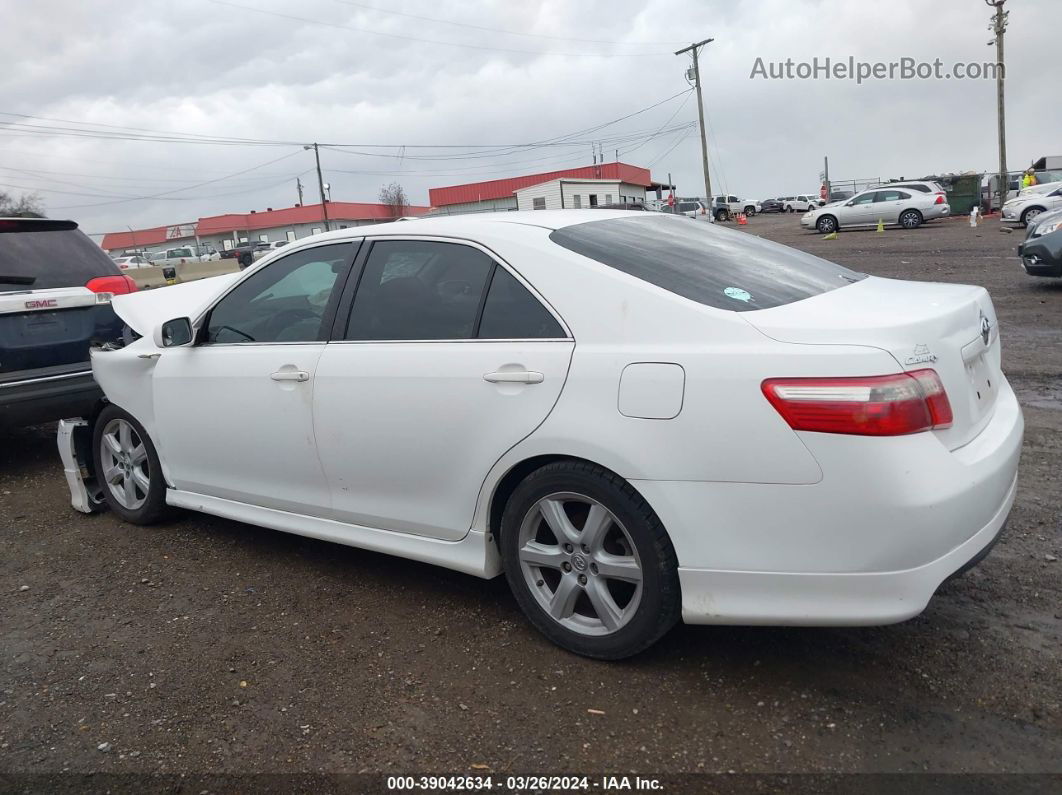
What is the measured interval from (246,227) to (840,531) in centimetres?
7552

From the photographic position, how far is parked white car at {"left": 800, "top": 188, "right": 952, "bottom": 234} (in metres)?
28.0

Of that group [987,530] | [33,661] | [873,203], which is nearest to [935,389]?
[987,530]

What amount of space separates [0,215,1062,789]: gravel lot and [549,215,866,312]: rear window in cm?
128

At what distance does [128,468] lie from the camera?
15.9ft

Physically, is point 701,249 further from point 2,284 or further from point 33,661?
point 2,284

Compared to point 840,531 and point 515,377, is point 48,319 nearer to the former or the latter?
point 515,377

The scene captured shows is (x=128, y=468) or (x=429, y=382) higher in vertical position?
(x=429, y=382)

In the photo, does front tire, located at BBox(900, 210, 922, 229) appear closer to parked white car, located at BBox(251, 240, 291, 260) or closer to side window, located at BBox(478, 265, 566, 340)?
parked white car, located at BBox(251, 240, 291, 260)

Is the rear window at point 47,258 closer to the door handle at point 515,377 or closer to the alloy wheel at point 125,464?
the alloy wheel at point 125,464

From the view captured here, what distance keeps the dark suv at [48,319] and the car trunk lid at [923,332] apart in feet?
15.6

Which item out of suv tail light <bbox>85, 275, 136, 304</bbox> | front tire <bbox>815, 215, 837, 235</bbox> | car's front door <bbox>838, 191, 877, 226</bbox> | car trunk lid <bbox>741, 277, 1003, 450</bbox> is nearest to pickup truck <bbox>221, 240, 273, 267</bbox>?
suv tail light <bbox>85, 275, 136, 304</bbox>

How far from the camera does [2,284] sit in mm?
5762

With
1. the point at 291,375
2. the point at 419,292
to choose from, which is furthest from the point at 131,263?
the point at 419,292

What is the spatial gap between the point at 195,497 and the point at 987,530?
3.59 meters
